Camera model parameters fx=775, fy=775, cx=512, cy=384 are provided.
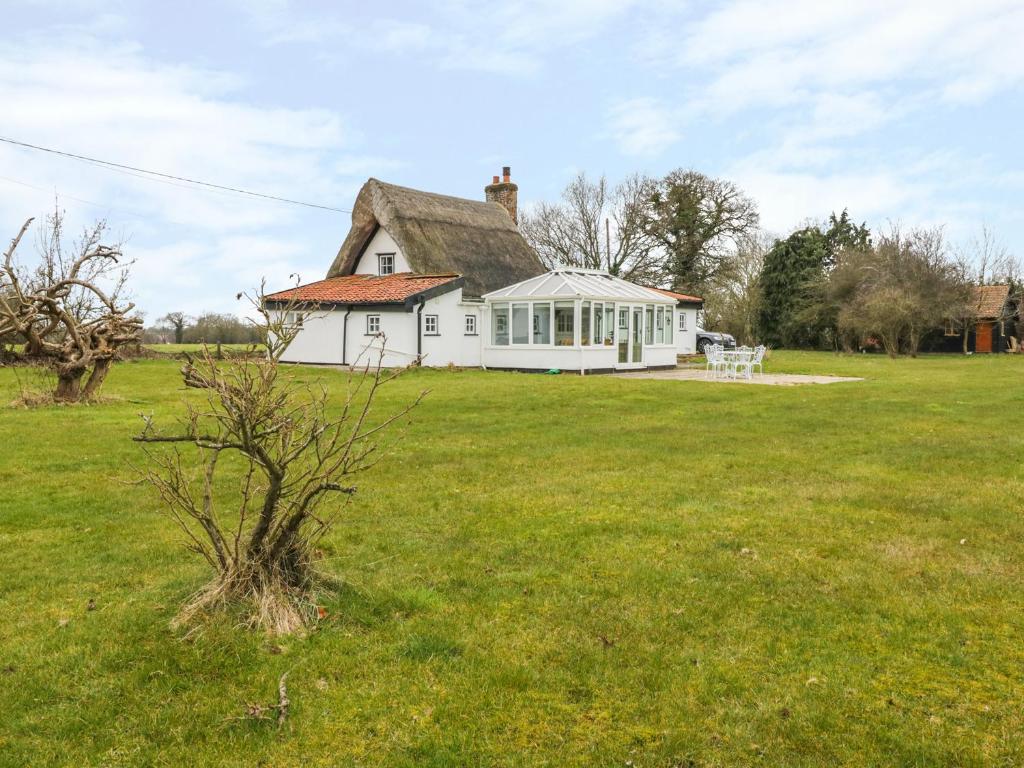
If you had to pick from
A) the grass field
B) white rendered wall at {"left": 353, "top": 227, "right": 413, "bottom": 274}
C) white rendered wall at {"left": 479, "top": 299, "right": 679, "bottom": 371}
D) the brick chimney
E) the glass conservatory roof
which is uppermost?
the brick chimney

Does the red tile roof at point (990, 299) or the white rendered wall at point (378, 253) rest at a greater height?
the white rendered wall at point (378, 253)

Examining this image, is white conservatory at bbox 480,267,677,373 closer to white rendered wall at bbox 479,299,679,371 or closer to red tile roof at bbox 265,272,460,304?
white rendered wall at bbox 479,299,679,371

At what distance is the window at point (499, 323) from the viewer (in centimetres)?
2403

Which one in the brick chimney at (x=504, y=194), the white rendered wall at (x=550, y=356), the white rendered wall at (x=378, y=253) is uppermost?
the brick chimney at (x=504, y=194)

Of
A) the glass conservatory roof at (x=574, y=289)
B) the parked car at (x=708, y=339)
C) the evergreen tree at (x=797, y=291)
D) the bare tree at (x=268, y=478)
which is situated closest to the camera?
the bare tree at (x=268, y=478)

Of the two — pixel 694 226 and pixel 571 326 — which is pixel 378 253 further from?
pixel 694 226

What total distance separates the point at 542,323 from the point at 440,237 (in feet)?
20.6

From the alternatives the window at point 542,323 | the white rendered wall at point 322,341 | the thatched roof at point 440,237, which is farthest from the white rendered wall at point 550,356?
the white rendered wall at point 322,341

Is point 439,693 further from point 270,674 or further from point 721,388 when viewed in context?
point 721,388

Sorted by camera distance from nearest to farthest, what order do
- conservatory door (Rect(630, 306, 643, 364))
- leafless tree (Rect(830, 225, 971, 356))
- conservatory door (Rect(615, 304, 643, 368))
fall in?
conservatory door (Rect(615, 304, 643, 368)) < conservatory door (Rect(630, 306, 643, 364)) < leafless tree (Rect(830, 225, 971, 356))

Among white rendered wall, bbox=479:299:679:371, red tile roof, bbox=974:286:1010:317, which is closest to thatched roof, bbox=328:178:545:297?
white rendered wall, bbox=479:299:679:371

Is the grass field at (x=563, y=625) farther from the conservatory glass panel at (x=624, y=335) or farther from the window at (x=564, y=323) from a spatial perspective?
the conservatory glass panel at (x=624, y=335)

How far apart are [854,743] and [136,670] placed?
315 centimetres

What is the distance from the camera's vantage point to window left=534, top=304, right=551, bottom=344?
75.2ft
